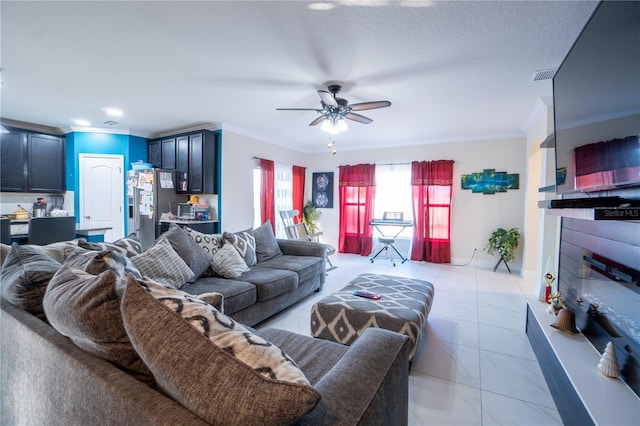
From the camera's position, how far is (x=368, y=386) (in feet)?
2.88

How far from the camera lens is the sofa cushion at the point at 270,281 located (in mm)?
2588

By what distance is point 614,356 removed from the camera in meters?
1.42

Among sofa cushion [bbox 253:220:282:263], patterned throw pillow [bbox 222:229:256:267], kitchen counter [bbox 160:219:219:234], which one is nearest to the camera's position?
patterned throw pillow [bbox 222:229:256:267]

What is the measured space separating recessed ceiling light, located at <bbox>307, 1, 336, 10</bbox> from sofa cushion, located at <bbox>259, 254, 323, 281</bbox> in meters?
2.28

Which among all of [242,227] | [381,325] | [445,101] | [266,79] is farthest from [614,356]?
[242,227]

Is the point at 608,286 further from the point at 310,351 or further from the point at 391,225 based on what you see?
the point at 391,225

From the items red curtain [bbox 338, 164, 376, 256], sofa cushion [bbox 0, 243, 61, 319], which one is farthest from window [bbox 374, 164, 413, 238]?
sofa cushion [bbox 0, 243, 61, 319]

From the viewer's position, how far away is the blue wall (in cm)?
486

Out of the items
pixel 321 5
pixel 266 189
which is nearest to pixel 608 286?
pixel 321 5

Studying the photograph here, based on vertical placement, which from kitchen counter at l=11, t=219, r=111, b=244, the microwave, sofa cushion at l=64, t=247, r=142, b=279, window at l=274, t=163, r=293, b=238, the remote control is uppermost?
window at l=274, t=163, r=293, b=238

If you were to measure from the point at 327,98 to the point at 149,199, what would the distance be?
3532 mm

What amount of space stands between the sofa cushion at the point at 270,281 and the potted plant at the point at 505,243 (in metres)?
3.57

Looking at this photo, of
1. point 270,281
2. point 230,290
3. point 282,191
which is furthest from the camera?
point 282,191

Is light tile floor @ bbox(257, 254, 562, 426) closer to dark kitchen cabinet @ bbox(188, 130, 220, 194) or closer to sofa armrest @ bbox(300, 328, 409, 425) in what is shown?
sofa armrest @ bbox(300, 328, 409, 425)
